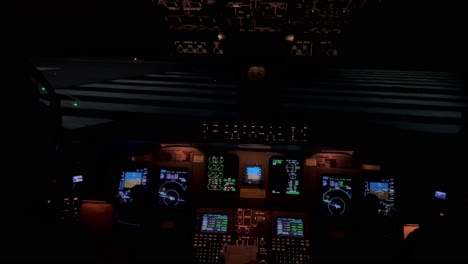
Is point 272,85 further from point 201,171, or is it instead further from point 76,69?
point 76,69

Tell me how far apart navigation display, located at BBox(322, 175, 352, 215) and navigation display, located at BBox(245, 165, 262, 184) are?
0.79 m

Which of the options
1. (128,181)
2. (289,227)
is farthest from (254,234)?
(128,181)

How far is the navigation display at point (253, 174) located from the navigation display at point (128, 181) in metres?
1.49

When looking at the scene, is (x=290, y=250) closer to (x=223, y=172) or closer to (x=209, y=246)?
(x=209, y=246)

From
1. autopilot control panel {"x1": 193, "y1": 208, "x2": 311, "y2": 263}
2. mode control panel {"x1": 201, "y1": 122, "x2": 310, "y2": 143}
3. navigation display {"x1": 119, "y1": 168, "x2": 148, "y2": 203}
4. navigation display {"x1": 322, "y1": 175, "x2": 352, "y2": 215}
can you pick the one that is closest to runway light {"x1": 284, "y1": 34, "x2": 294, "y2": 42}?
mode control panel {"x1": 201, "y1": 122, "x2": 310, "y2": 143}

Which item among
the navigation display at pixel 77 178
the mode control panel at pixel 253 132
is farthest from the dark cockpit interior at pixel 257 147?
the navigation display at pixel 77 178

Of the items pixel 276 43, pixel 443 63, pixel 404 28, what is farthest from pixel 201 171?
pixel 443 63

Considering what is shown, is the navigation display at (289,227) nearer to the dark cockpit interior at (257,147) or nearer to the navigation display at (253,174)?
the dark cockpit interior at (257,147)

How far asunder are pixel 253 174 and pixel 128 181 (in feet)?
6.13

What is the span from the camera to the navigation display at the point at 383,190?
518 centimetres

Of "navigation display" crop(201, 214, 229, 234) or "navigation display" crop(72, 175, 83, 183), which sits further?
"navigation display" crop(72, 175, 83, 183)

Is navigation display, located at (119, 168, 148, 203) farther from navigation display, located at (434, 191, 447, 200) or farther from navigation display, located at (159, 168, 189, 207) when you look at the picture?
navigation display, located at (434, 191, 447, 200)

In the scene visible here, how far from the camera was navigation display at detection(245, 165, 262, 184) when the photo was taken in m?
4.49

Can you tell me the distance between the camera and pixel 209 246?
4094 mm
